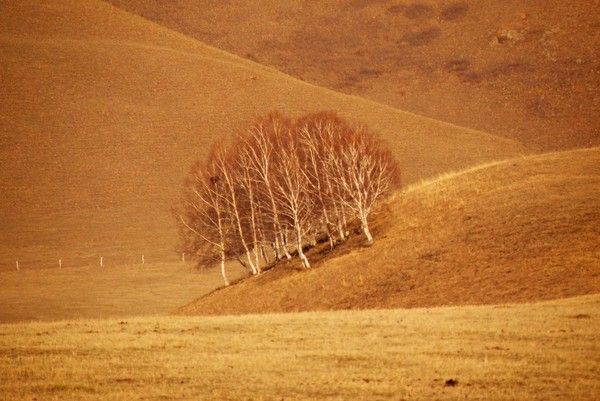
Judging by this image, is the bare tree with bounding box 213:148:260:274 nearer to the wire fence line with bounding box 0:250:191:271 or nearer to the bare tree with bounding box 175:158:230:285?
the bare tree with bounding box 175:158:230:285

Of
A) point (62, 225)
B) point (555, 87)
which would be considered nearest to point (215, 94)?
point (62, 225)

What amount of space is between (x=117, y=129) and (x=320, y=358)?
92.5m

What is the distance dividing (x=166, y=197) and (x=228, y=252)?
136 ft

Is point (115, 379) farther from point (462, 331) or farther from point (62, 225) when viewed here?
point (62, 225)

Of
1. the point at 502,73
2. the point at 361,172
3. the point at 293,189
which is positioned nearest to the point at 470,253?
the point at 361,172

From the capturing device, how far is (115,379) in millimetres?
16812

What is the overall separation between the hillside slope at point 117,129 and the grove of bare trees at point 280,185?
979 inches

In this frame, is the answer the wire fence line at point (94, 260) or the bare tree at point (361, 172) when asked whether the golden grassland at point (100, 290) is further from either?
the bare tree at point (361, 172)

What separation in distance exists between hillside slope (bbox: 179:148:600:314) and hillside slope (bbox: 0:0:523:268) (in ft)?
113

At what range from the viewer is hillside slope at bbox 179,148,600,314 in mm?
33500

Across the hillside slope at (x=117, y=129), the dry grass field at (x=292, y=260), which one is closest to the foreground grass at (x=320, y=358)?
the dry grass field at (x=292, y=260)

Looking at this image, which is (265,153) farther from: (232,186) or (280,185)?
(232,186)

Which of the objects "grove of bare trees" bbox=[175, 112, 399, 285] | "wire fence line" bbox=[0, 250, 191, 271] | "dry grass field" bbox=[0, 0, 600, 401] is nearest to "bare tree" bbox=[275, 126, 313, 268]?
"grove of bare trees" bbox=[175, 112, 399, 285]

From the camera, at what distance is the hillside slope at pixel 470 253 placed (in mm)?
33500
